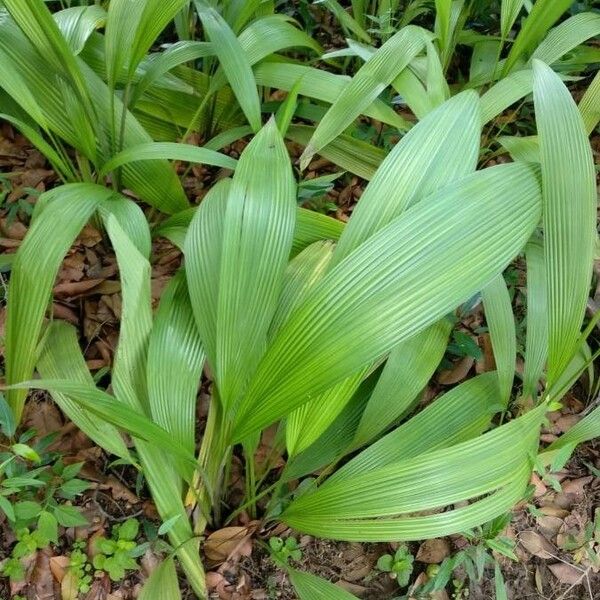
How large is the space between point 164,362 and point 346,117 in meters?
0.55

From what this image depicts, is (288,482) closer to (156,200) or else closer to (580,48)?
(156,200)

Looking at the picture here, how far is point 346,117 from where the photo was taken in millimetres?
1105

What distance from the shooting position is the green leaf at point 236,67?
111cm

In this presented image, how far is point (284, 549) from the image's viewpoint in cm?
92

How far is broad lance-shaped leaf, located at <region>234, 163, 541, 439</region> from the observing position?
2.15ft

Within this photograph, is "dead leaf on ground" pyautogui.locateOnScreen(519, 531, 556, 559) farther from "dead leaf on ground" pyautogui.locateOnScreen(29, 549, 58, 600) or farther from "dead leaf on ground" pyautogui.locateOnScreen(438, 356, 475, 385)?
"dead leaf on ground" pyautogui.locateOnScreen(29, 549, 58, 600)

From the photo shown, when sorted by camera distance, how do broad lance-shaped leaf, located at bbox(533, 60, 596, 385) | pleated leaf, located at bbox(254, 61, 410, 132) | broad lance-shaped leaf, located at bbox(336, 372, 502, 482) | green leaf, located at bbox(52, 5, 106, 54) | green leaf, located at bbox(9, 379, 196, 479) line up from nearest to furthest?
1. green leaf, located at bbox(9, 379, 196, 479)
2. broad lance-shaped leaf, located at bbox(533, 60, 596, 385)
3. broad lance-shaped leaf, located at bbox(336, 372, 502, 482)
4. green leaf, located at bbox(52, 5, 106, 54)
5. pleated leaf, located at bbox(254, 61, 410, 132)

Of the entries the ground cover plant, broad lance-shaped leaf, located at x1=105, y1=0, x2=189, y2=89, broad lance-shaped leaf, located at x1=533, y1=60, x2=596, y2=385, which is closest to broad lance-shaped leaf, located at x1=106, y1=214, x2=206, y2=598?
the ground cover plant

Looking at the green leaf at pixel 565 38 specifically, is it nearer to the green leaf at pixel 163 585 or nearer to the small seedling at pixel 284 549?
the small seedling at pixel 284 549

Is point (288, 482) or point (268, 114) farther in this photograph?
point (268, 114)

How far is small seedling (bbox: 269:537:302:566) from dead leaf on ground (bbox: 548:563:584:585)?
398 millimetres

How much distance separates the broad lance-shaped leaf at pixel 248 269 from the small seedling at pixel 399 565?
359 millimetres

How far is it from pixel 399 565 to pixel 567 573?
0.28 m

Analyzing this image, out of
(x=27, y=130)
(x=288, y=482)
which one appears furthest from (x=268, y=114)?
(x=288, y=482)
